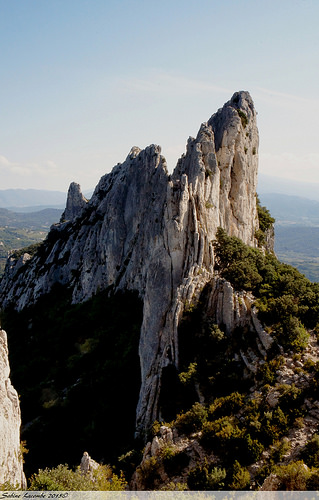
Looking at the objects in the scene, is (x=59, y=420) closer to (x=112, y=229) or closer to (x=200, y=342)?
(x=200, y=342)

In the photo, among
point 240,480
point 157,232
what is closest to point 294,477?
point 240,480

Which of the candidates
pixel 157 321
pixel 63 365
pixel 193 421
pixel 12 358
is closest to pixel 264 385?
→ pixel 193 421

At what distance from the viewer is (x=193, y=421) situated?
23062 mm

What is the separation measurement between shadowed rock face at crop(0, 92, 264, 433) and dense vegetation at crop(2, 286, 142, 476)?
4833 mm

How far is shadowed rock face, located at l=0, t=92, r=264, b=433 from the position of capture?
111 ft

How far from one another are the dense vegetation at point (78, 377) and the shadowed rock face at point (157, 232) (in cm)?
483

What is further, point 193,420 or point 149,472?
point 193,420

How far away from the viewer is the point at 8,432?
2080 centimetres

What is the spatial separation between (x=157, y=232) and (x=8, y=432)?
32.7 m

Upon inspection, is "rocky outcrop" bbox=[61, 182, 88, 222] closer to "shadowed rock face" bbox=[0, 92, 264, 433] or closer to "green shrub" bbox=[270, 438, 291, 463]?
"shadowed rock face" bbox=[0, 92, 264, 433]

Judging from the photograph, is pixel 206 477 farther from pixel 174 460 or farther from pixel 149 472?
pixel 149 472

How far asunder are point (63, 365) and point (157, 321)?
22745 mm

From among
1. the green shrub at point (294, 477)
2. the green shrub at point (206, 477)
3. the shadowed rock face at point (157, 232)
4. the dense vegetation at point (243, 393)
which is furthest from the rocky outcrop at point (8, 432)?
the green shrub at point (294, 477)

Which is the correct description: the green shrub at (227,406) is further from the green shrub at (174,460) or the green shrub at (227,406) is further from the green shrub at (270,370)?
the green shrub at (174,460)
